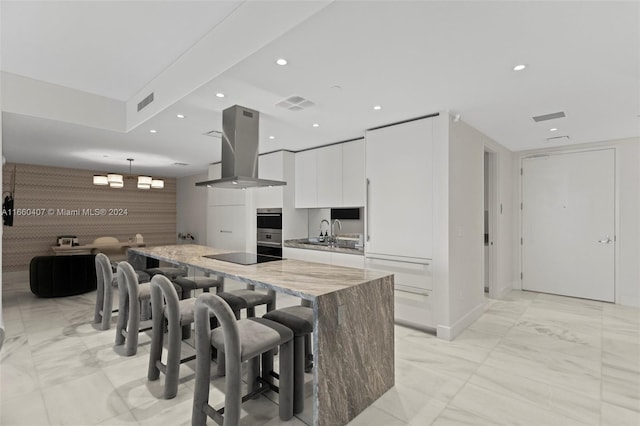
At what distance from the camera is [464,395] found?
90.9 inches

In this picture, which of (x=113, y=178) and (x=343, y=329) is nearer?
(x=343, y=329)

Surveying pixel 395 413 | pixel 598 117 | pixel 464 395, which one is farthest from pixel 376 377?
pixel 598 117

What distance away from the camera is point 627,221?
15.0 feet

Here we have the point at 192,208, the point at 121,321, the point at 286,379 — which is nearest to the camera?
the point at 286,379

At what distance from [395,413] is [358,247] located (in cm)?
254

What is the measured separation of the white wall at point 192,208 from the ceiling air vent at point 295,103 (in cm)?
543

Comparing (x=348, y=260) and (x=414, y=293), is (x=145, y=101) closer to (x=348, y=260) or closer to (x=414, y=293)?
(x=348, y=260)

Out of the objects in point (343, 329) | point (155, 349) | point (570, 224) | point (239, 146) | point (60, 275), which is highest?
point (239, 146)

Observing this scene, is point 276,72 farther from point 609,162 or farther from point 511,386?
point 609,162

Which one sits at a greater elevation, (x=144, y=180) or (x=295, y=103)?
(x=295, y=103)

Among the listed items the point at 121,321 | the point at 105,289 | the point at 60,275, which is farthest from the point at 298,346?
the point at 60,275

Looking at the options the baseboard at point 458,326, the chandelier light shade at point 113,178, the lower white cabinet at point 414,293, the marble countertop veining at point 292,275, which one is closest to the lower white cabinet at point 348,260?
the lower white cabinet at point 414,293

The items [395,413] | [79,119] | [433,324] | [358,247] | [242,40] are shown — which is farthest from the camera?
[358,247]

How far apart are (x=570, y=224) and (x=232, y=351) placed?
5.66 m
